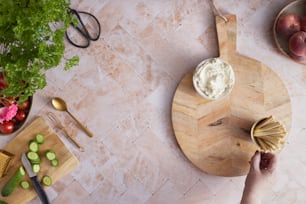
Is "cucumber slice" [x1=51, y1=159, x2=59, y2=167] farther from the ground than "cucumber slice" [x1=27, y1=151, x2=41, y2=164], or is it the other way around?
"cucumber slice" [x1=27, y1=151, x2=41, y2=164]

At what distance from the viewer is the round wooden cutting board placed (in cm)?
133

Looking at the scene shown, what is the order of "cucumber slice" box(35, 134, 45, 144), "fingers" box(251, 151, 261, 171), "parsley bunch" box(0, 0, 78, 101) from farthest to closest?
"cucumber slice" box(35, 134, 45, 144) → "fingers" box(251, 151, 261, 171) → "parsley bunch" box(0, 0, 78, 101)

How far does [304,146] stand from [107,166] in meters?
0.68

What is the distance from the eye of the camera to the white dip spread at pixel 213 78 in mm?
1281

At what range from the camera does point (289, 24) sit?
1.32 m

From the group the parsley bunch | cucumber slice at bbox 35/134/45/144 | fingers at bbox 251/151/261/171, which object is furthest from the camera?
cucumber slice at bbox 35/134/45/144

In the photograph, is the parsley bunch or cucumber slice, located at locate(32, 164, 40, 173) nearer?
the parsley bunch

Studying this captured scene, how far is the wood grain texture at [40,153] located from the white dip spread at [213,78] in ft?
1.65

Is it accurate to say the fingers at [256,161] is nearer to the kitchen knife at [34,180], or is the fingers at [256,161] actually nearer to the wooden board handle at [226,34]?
the wooden board handle at [226,34]

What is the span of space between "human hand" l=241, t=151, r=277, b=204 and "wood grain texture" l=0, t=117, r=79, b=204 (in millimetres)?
584

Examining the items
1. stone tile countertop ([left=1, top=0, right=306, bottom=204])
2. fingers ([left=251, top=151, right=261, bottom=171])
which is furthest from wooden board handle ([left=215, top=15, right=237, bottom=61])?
fingers ([left=251, top=151, right=261, bottom=171])

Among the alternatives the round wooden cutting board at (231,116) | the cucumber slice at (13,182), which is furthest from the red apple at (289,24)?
the cucumber slice at (13,182)

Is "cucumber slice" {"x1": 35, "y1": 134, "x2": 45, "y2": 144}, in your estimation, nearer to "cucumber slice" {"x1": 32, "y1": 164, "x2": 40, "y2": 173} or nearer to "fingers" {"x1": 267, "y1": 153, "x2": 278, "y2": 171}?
"cucumber slice" {"x1": 32, "y1": 164, "x2": 40, "y2": 173}

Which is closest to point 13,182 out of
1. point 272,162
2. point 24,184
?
point 24,184
